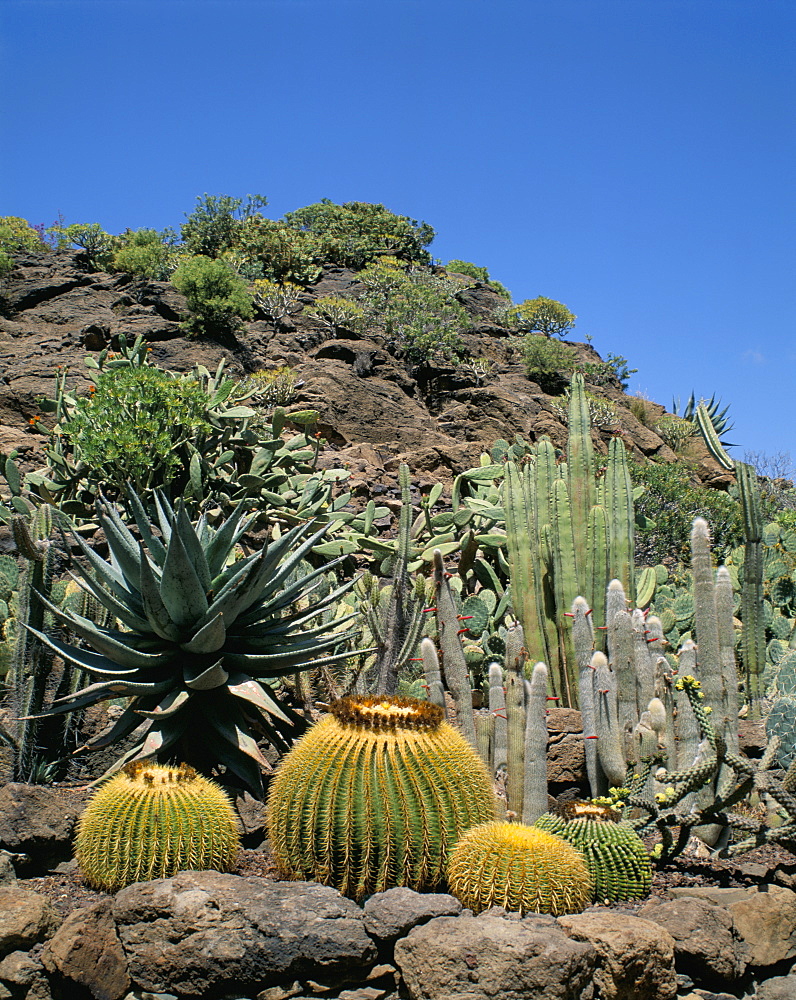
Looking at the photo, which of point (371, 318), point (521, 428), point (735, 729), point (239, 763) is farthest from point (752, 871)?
point (371, 318)

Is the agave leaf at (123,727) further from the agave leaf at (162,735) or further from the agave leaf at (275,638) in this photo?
the agave leaf at (275,638)

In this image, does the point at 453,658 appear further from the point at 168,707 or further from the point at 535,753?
the point at 168,707

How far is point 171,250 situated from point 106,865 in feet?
73.4

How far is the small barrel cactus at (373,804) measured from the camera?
3375 mm

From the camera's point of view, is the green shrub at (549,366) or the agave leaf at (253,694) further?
the green shrub at (549,366)

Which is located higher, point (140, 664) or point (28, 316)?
point (28, 316)

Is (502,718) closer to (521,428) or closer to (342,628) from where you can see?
(342,628)

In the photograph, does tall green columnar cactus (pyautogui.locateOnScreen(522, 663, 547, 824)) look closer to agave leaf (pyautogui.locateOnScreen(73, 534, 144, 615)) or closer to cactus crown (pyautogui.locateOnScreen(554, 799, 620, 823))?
cactus crown (pyautogui.locateOnScreen(554, 799, 620, 823))

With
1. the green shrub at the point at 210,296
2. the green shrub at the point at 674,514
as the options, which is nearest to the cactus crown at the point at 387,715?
the green shrub at the point at 674,514

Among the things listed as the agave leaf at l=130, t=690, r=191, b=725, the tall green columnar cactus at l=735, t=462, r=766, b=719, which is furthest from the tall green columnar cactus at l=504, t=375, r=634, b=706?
the agave leaf at l=130, t=690, r=191, b=725

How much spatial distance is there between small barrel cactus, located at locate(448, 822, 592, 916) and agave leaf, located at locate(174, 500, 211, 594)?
178 centimetres

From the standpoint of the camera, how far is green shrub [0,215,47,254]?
20747 mm

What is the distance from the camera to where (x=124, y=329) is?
1480cm

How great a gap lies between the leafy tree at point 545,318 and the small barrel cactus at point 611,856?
83.1ft
